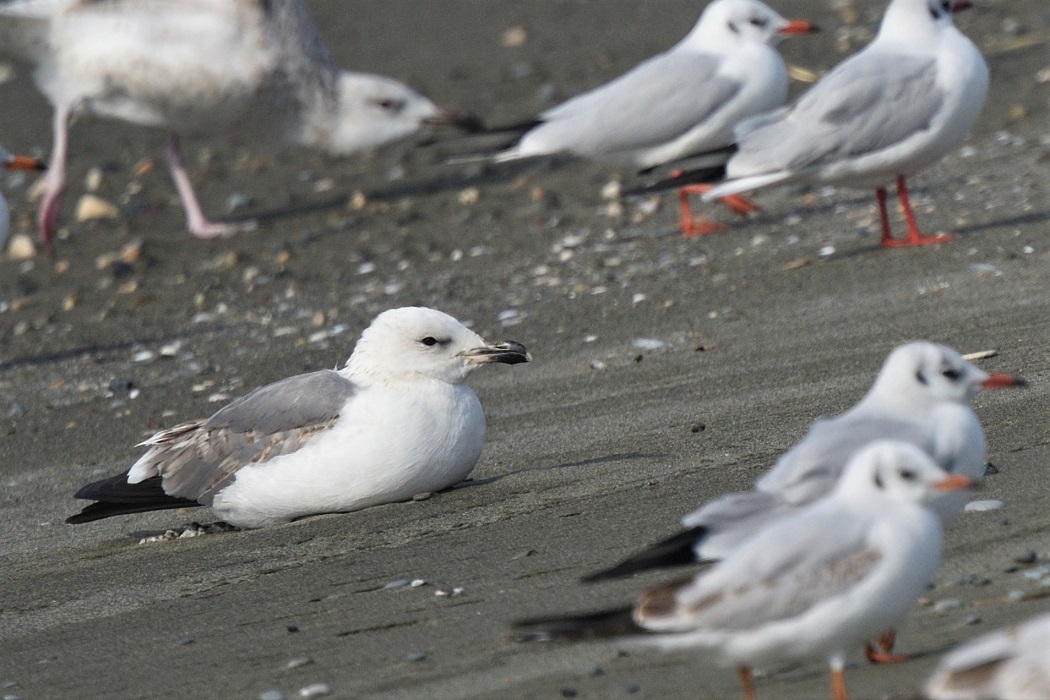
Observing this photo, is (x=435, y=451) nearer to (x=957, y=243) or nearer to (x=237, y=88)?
(x=957, y=243)

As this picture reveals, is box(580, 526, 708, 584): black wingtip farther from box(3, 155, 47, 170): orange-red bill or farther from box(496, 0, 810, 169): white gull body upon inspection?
box(3, 155, 47, 170): orange-red bill

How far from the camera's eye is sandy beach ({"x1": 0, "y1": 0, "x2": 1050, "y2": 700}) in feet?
13.2

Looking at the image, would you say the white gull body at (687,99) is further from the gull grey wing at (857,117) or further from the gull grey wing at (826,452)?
the gull grey wing at (826,452)

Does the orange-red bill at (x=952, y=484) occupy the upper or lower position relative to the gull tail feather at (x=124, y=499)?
upper

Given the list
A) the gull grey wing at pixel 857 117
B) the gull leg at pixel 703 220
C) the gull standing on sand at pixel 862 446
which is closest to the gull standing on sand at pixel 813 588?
the gull standing on sand at pixel 862 446

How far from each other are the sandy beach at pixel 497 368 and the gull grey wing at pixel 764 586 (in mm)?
320

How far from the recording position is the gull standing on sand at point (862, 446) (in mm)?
3393

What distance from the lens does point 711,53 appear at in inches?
362

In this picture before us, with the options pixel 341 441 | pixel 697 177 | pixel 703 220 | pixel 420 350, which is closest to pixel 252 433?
pixel 341 441

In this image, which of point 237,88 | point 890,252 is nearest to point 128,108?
point 237,88

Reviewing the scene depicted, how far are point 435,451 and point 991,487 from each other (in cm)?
159

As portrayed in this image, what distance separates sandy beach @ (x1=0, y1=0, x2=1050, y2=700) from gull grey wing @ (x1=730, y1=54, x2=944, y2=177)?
1.56 ft

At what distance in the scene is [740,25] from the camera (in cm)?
922

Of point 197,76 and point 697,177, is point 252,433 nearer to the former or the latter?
point 697,177
